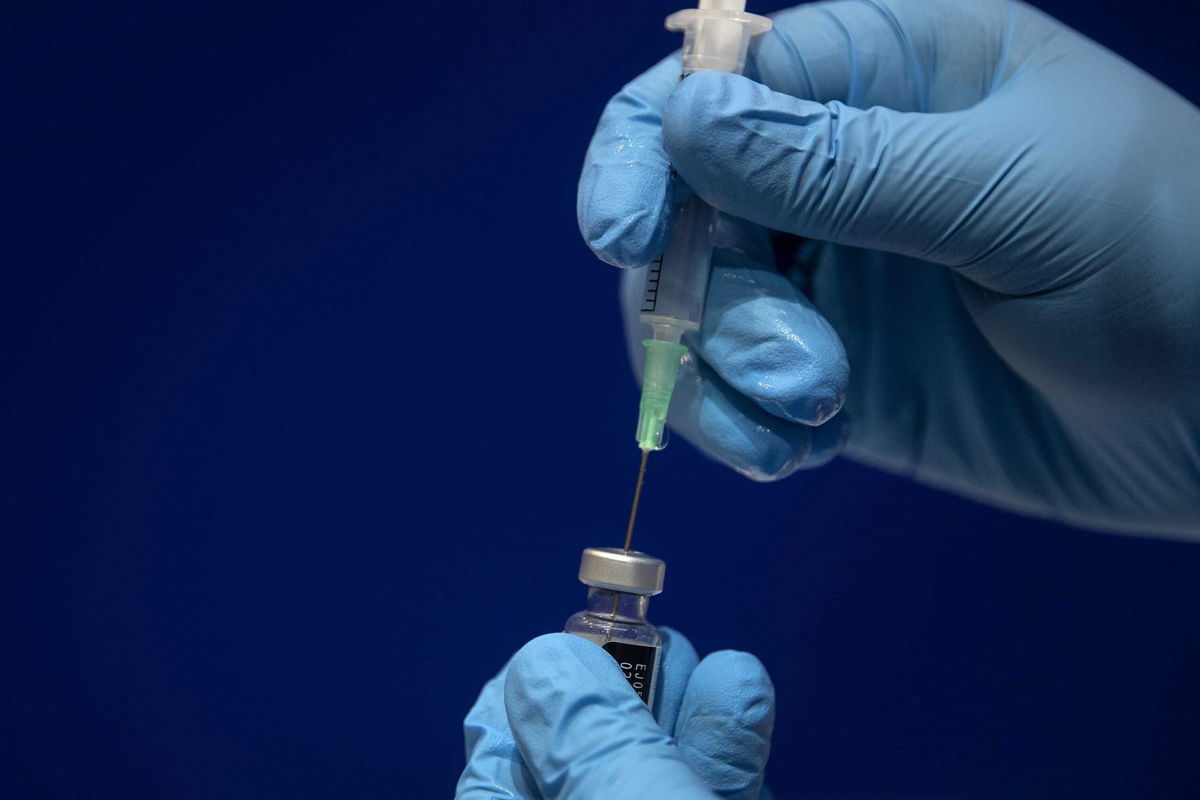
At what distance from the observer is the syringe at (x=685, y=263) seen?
3.07 ft

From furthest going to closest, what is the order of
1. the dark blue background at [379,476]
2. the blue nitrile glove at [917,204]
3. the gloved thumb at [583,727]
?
1. the dark blue background at [379,476]
2. the blue nitrile glove at [917,204]
3. the gloved thumb at [583,727]

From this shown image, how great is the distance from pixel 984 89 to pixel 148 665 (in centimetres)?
140

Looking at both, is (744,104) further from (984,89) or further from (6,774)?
(6,774)

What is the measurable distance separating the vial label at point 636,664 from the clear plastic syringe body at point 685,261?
174mm

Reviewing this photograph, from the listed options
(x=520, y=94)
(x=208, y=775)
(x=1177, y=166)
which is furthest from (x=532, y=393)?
(x=1177, y=166)

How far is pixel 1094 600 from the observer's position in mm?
1911

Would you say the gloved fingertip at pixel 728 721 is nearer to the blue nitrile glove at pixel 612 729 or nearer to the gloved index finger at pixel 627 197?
the blue nitrile glove at pixel 612 729

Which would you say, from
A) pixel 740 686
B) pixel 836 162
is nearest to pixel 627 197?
pixel 836 162

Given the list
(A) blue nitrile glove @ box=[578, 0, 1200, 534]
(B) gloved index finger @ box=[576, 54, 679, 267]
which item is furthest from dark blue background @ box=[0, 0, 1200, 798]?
(B) gloved index finger @ box=[576, 54, 679, 267]

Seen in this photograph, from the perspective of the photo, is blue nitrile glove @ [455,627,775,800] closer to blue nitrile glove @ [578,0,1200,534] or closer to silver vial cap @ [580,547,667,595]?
silver vial cap @ [580,547,667,595]

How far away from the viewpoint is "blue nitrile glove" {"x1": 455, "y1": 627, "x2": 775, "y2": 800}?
828 millimetres

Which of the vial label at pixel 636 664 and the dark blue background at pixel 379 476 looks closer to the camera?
the vial label at pixel 636 664

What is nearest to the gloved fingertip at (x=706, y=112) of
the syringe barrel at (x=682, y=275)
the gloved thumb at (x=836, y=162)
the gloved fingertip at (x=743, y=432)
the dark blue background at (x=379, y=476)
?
the gloved thumb at (x=836, y=162)

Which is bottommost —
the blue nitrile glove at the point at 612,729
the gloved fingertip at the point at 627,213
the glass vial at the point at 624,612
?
the blue nitrile glove at the point at 612,729
